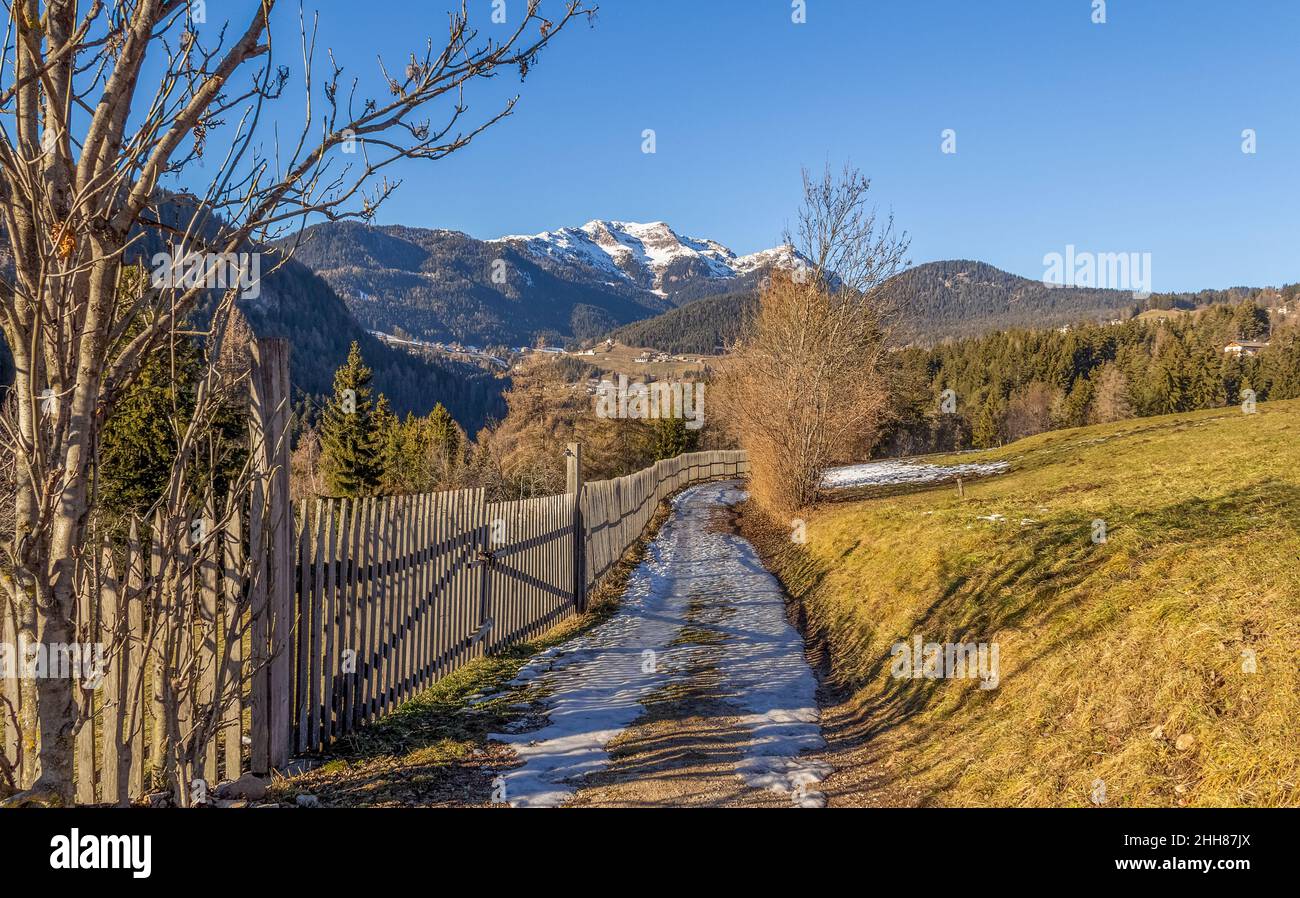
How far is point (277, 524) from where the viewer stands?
4375 millimetres

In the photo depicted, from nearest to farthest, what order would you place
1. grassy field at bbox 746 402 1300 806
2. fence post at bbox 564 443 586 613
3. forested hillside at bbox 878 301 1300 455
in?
grassy field at bbox 746 402 1300 806 → fence post at bbox 564 443 586 613 → forested hillside at bbox 878 301 1300 455

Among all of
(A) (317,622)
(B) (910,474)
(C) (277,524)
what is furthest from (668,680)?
(B) (910,474)

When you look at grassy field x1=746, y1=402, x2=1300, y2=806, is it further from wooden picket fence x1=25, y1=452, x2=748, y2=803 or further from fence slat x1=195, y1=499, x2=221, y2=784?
fence slat x1=195, y1=499, x2=221, y2=784

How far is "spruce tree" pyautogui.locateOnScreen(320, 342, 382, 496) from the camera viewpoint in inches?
1487

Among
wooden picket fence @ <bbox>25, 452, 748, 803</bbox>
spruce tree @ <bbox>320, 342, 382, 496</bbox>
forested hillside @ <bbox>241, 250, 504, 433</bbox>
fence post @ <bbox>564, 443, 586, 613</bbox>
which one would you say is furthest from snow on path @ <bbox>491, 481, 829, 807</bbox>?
forested hillside @ <bbox>241, 250, 504, 433</bbox>

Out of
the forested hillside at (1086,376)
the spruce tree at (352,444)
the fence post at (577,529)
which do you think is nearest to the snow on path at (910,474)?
the fence post at (577,529)

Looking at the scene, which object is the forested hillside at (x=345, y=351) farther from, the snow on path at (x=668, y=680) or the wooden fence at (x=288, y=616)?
the wooden fence at (x=288, y=616)

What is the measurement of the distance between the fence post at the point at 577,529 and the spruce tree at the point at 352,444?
2821cm

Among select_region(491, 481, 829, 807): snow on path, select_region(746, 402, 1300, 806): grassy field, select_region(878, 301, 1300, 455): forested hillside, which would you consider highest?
select_region(878, 301, 1300, 455): forested hillside

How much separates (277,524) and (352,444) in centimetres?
3652

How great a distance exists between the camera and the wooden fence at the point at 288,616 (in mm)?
3191

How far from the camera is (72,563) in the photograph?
2.40 m

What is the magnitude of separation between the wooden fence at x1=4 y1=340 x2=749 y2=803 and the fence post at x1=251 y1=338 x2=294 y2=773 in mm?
12

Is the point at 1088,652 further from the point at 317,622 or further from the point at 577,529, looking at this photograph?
the point at 577,529
